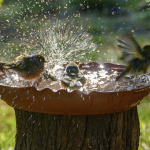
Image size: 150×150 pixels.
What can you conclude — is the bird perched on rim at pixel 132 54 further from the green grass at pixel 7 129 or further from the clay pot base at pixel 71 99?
the green grass at pixel 7 129

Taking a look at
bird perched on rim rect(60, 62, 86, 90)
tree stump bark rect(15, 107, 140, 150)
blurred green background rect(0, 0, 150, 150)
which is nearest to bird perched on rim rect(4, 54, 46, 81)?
bird perched on rim rect(60, 62, 86, 90)

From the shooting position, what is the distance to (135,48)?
219 centimetres

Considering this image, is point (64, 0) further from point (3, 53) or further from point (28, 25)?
point (3, 53)

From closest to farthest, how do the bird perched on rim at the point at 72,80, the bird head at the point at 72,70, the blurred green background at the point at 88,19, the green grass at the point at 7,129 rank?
the bird perched on rim at the point at 72,80 → the bird head at the point at 72,70 → the green grass at the point at 7,129 → the blurred green background at the point at 88,19

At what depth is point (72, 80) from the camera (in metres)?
2.50

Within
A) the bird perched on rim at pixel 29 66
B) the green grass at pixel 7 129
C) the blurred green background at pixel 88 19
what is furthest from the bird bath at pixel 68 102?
the blurred green background at pixel 88 19

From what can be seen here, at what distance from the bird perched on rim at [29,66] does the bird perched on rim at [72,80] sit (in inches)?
21.2

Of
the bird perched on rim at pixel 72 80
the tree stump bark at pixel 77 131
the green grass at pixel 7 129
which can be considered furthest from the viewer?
the green grass at pixel 7 129

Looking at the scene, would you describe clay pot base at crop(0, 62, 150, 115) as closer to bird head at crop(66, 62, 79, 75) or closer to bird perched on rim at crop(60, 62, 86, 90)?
bird perched on rim at crop(60, 62, 86, 90)

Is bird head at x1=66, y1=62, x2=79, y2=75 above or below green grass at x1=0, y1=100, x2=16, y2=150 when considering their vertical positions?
above

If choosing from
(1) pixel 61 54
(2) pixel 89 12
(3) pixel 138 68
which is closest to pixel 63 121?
(3) pixel 138 68

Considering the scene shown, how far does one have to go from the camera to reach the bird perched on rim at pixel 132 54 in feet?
7.06

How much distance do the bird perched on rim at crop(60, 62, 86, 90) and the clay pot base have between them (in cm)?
46

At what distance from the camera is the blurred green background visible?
7.08m
